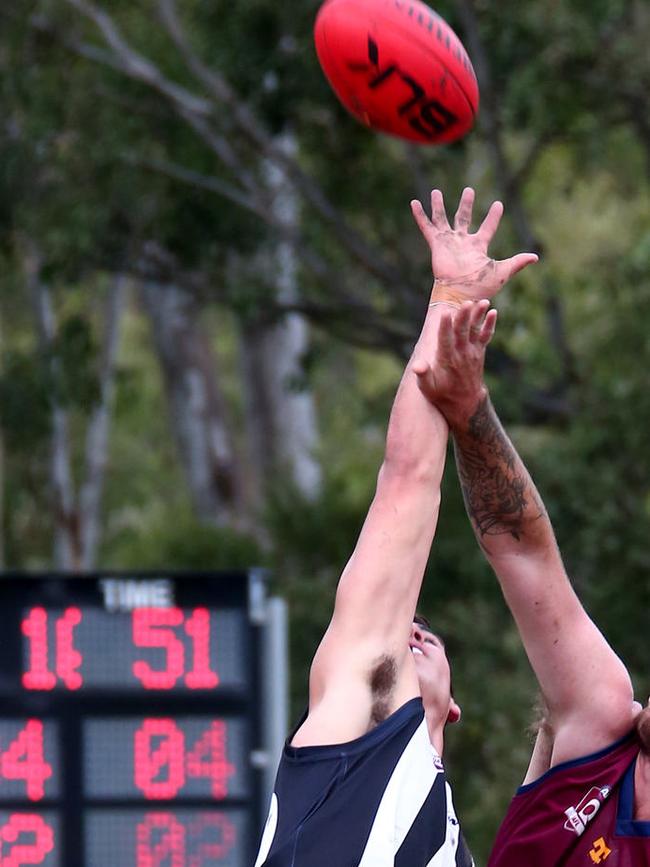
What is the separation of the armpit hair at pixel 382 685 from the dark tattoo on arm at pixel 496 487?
21.0 inches

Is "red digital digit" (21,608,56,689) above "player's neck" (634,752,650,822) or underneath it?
above

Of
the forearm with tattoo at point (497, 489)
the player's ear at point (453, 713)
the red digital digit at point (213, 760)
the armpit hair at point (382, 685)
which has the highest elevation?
the forearm with tattoo at point (497, 489)

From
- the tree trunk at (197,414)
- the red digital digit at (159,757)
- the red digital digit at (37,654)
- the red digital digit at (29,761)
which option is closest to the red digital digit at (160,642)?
the red digital digit at (159,757)

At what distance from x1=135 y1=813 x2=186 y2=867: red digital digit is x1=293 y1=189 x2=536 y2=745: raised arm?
3.64 meters

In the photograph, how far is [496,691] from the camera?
12445 mm

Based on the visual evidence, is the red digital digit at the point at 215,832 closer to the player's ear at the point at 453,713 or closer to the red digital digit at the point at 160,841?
the red digital digit at the point at 160,841

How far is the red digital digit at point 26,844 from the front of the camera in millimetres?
6164

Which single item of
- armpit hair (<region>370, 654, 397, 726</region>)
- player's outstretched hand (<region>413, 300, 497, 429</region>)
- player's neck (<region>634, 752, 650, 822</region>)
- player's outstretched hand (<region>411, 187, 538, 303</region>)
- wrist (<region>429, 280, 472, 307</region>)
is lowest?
player's neck (<region>634, 752, 650, 822</region>)

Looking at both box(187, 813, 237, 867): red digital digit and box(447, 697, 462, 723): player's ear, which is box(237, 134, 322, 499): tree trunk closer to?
box(187, 813, 237, 867): red digital digit

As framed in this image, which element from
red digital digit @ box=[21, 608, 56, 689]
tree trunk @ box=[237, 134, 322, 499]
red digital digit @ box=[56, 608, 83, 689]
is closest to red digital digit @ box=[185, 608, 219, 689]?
red digital digit @ box=[56, 608, 83, 689]

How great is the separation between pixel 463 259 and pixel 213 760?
141 inches

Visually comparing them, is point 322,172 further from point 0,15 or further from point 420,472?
point 420,472

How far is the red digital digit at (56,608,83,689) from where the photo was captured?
243 inches

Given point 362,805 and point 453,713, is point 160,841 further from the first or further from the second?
point 362,805
